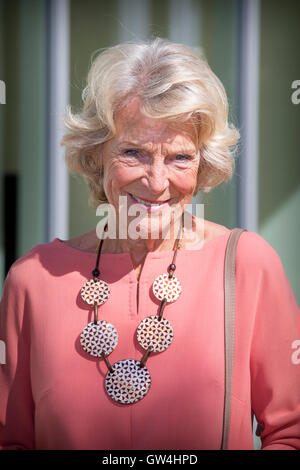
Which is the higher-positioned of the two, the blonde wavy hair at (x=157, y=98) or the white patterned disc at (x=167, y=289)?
the blonde wavy hair at (x=157, y=98)

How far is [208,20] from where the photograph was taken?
3.29 meters

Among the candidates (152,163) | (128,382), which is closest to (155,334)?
(128,382)

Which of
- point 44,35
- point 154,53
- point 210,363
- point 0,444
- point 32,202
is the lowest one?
point 0,444

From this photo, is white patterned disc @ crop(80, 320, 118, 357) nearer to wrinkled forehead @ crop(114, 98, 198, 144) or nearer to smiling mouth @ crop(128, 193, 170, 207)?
smiling mouth @ crop(128, 193, 170, 207)

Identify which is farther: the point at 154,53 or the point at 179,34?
the point at 179,34

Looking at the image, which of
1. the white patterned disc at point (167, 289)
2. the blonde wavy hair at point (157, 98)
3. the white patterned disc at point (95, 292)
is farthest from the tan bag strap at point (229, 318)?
the white patterned disc at point (95, 292)

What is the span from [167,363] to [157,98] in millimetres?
748

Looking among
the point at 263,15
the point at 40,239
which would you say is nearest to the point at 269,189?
the point at 263,15

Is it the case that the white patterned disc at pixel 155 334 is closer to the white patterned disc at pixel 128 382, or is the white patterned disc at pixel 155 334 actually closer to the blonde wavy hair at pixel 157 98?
the white patterned disc at pixel 128 382

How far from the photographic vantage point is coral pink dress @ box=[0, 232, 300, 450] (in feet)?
5.54

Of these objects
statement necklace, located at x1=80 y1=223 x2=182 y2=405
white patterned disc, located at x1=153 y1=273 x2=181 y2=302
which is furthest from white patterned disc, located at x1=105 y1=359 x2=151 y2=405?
white patterned disc, located at x1=153 y1=273 x2=181 y2=302

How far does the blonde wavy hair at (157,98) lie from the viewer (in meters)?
1.71
